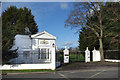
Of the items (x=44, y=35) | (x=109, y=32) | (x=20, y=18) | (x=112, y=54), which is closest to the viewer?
(x=44, y=35)

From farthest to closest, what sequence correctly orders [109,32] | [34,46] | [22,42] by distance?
[109,32]
[34,46]
[22,42]

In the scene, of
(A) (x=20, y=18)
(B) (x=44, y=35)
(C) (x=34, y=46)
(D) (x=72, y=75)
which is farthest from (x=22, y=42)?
(A) (x=20, y=18)

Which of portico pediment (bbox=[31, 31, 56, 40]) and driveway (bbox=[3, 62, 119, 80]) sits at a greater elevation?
portico pediment (bbox=[31, 31, 56, 40])

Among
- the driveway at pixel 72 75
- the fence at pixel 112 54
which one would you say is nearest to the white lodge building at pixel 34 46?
the driveway at pixel 72 75

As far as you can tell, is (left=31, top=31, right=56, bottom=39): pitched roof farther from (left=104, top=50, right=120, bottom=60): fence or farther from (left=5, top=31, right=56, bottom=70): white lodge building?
(left=104, top=50, right=120, bottom=60): fence

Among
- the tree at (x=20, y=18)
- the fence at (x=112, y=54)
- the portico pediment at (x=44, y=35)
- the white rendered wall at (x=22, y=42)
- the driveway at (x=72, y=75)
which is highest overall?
the tree at (x=20, y=18)

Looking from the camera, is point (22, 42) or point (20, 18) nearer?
point (22, 42)

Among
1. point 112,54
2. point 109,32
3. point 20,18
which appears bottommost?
point 112,54

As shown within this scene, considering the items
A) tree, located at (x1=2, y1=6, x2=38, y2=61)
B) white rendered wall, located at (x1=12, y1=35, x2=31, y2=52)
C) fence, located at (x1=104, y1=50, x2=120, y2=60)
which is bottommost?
fence, located at (x1=104, y1=50, x2=120, y2=60)

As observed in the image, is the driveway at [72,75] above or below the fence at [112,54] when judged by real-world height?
below

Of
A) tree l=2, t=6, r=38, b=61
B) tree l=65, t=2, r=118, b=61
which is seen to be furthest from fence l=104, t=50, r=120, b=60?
tree l=2, t=6, r=38, b=61

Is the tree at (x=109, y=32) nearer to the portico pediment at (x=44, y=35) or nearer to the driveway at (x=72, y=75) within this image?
the portico pediment at (x=44, y=35)

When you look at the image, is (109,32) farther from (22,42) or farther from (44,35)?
(22,42)

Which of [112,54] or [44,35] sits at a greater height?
[44,35]
